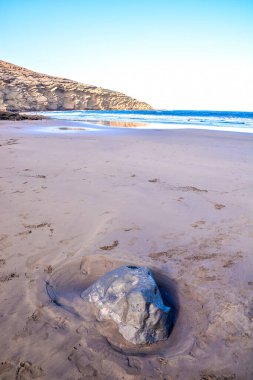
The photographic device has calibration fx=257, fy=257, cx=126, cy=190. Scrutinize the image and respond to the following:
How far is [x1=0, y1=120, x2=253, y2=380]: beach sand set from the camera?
5.22ft

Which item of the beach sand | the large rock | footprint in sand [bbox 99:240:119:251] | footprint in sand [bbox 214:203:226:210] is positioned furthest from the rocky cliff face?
the large rock

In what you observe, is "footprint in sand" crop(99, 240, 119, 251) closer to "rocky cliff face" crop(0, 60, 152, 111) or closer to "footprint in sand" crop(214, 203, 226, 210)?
"footprint in sand" crop(214, 203, 226, 210)

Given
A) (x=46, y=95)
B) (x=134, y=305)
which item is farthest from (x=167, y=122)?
(x=46, y=95)


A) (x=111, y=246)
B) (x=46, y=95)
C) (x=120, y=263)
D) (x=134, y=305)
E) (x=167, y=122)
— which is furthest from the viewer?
(x=46, y=95)

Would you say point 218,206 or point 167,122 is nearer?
point 218,206

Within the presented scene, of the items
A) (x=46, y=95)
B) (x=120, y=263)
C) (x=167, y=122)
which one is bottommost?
(x=120, y=263)

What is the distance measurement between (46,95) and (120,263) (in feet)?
201

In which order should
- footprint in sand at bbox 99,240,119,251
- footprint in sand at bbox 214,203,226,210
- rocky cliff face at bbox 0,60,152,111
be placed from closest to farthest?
footprint in sand at bbox 99,240,119,251 < footprint in sand at bbox 214,203,226,210 < rocky cliff face at bbox 0,60,152,111

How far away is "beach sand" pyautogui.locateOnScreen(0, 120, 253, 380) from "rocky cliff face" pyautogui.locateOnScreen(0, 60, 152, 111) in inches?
1858

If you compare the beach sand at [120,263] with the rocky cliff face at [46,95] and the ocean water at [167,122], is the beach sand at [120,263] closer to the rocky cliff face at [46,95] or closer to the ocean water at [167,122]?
the ocean water at [167,122]

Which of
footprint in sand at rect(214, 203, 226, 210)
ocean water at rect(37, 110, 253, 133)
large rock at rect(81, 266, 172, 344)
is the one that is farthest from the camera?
ocean water at rect(37, 110, 253, 133)

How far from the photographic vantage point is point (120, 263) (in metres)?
2.53

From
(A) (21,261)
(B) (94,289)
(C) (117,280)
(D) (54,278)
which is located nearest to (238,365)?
(C) (117,280)

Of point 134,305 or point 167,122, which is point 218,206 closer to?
point 134,305
